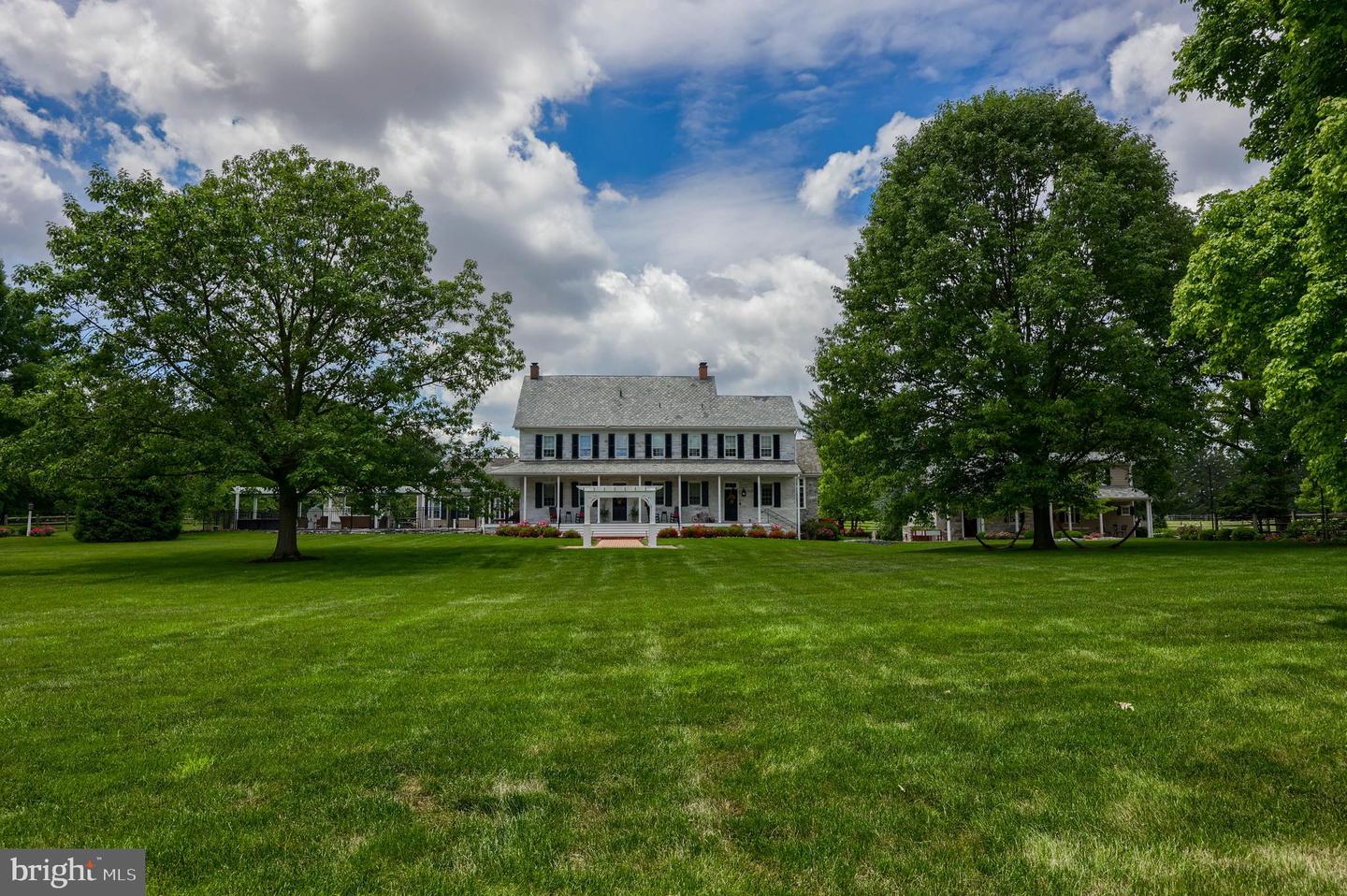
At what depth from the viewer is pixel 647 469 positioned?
134ft

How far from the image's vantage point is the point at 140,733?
5074 mm

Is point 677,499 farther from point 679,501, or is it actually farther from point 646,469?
point 646,469

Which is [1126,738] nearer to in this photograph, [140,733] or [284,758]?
[284,758]

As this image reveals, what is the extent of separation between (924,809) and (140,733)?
5.01m

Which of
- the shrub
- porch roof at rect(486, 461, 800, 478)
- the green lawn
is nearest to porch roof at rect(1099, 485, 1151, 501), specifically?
porch roof at rect(486, 461, 800, 478)

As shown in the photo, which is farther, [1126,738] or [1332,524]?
[1332,524]

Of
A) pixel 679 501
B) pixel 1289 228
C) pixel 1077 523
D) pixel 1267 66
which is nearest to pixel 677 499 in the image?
pixel 679 501

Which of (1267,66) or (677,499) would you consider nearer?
(1267,66)

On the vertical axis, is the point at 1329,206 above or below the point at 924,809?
above

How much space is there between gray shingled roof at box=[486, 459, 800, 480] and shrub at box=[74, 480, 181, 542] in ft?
49.5

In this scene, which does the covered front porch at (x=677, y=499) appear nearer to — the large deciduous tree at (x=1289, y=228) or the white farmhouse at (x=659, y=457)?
the white farmhouse at (x=659, y=457)

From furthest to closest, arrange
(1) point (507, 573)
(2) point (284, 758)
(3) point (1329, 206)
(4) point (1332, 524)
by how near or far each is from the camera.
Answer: (4) point (1332, 524) → (1) point (507, 573) → (3) point (1329, 206) → (2) point (284, 758)

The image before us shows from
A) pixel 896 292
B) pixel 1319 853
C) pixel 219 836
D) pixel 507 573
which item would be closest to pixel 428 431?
pixel 507 573

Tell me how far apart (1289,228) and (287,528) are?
23702 millimetres
